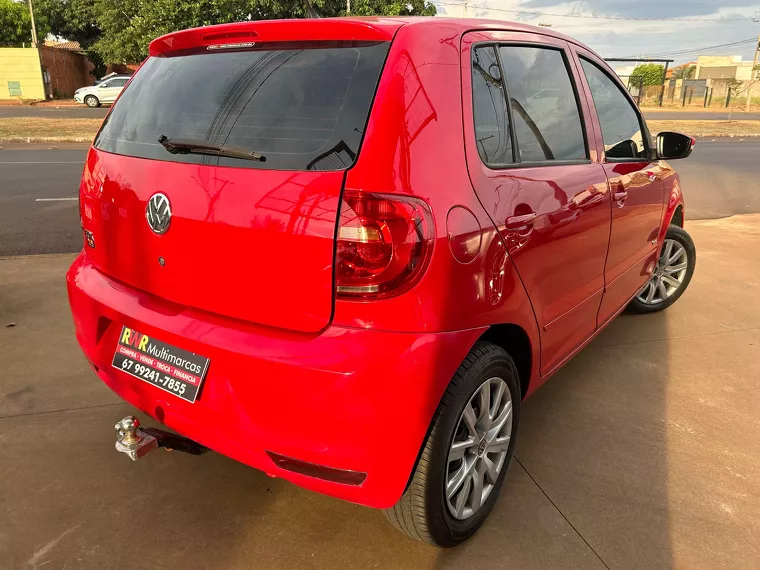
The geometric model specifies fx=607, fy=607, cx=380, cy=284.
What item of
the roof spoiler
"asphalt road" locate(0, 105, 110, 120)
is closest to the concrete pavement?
the roof spoiler

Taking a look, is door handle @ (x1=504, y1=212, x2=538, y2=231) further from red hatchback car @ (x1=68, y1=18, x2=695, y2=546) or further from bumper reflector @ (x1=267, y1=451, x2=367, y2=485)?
bumper reflector @ (x1=267, y1=451, x2=367, y2=485)

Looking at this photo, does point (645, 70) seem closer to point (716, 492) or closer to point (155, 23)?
point (155, 23)

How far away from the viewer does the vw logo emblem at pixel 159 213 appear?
1950 millimetres

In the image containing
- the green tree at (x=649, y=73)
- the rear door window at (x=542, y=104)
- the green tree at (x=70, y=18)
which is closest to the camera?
the rear door window at (x=542, y=104)

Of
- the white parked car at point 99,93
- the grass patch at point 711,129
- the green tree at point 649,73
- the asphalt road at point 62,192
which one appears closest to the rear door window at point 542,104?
the asphalt road at point 62,192

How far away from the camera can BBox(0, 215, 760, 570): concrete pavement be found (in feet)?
7.03

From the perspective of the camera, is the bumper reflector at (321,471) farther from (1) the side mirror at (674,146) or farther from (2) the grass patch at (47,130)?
(2) the grass patch at (47,130)

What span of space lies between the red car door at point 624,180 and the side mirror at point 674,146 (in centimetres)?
8

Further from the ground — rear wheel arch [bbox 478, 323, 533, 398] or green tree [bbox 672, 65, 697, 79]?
rear wheel arch [bbox 478, 323, 533, 398]

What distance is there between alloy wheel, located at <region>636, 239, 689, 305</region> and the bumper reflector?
128 inches

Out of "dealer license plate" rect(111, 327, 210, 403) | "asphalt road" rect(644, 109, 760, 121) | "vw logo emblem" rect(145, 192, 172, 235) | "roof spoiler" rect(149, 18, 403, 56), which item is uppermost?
"roof spoiler" rect(149, 18, 403, 56)

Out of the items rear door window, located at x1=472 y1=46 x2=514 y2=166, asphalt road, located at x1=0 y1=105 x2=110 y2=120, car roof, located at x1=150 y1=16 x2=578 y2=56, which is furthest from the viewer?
asphalt road, located at x1=0 y1=105 x2=110 y2=120

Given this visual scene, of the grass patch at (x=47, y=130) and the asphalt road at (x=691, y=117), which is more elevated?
the grass patch at (x=47, y=130)

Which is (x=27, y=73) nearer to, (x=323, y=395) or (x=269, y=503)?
(x=269, y=503)
